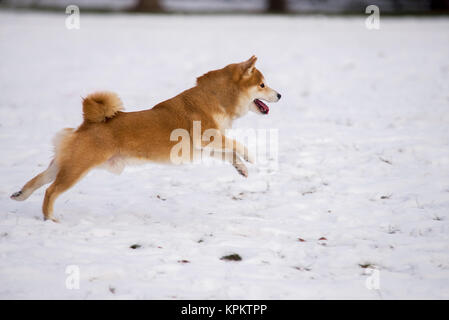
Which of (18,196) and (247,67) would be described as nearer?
(18,196)

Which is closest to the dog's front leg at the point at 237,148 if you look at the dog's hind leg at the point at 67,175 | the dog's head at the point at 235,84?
the dog's head at the point at 235,84

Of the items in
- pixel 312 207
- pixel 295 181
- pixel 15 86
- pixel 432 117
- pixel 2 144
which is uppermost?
pixel 15 86

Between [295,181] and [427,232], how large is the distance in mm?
1713

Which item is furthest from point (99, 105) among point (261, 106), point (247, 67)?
point (261, 106)

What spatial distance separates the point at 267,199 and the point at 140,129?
5.26ft

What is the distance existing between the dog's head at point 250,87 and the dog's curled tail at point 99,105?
1408 millimetres

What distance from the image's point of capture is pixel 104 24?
1720 cm

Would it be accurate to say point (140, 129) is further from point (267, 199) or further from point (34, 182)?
point (267, 199)

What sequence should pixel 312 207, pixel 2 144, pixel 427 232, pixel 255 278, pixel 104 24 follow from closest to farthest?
pixel 255 278 → pixel 427 232 → pixel 312 207 → pixel 2 144 → pixel 104 24

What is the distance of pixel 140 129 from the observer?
480 centimetres

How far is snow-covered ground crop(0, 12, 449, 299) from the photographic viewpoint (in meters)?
3.70

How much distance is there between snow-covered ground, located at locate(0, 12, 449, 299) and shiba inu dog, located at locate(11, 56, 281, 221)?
47cm
